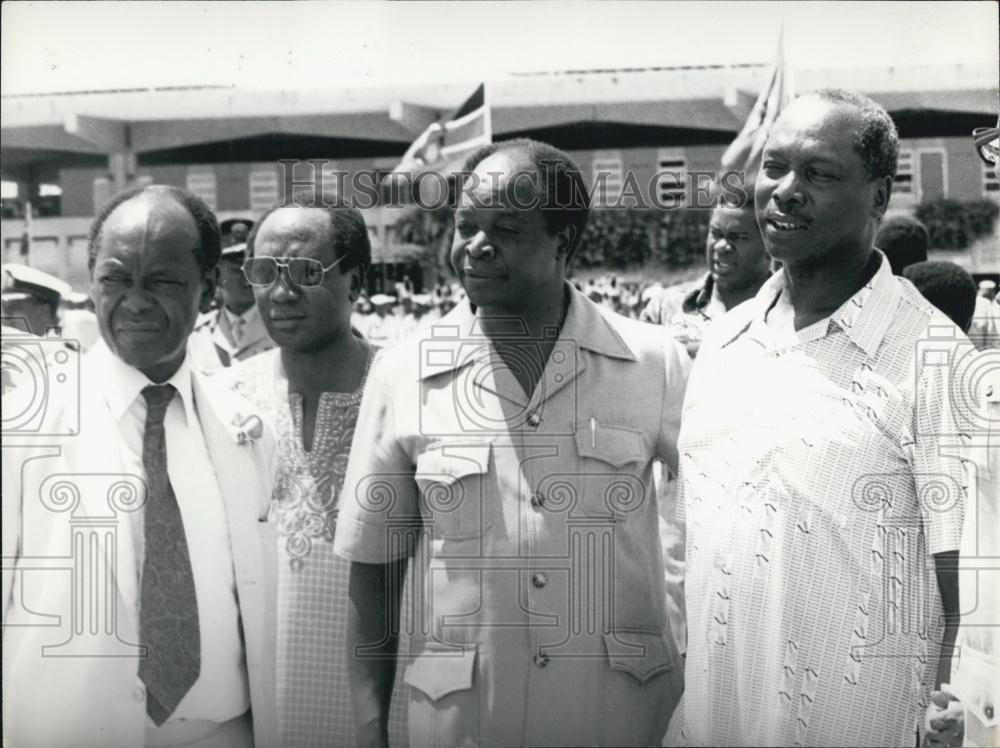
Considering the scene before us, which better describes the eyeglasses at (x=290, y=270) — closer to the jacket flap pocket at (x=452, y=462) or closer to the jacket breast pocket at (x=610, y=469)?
the jacket flap pocket at (x=452, y=462)

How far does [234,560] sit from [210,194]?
118 centimetres

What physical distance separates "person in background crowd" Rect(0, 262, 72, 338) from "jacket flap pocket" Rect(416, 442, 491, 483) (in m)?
1.34

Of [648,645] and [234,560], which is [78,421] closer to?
[234,560]

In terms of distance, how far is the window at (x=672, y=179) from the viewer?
12.6 ft

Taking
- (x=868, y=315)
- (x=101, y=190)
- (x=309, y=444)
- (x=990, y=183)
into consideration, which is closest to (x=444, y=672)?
(x=309, y=444)

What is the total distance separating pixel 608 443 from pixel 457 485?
0.40m

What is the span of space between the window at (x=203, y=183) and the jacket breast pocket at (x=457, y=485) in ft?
4.05

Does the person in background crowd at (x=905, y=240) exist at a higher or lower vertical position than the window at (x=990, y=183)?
lower

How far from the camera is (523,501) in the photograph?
3.16 metres

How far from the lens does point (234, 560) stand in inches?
134

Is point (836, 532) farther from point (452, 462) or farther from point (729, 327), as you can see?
point (452, 462)
